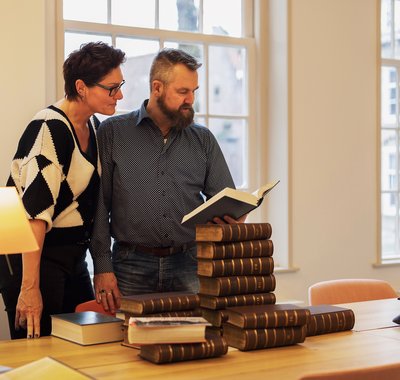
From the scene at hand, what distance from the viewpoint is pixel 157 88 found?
3473mm

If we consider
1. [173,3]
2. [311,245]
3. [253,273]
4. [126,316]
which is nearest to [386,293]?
[311,245]

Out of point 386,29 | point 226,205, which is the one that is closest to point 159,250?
point 226,205

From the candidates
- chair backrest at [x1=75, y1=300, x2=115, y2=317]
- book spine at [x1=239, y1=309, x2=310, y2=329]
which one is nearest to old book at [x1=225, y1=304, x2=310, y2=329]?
book spine at [x1=239, y1=309, x2=310, y2=329]

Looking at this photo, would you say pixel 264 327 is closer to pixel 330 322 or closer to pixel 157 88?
pixel 330 322

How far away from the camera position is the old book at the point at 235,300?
2.58 meters

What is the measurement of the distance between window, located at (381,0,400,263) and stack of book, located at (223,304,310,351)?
3115 millimetres

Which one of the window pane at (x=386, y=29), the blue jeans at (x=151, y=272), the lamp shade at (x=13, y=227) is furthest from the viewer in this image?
the window pane at (x=386, y=29)

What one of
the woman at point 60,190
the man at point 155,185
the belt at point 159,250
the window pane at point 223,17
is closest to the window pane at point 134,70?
the window pane at point 223,17

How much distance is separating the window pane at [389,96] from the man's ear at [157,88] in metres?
2.55

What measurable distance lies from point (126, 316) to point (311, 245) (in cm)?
271

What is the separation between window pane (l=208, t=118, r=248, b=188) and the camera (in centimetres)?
495

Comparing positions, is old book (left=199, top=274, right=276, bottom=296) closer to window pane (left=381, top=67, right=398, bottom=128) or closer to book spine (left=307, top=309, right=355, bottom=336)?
book spine (left=307, top=309, right=355, bottom=336)

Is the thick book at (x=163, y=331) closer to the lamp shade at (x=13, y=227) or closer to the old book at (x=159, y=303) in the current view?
the old book at (x=159, y=303)

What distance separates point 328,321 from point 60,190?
1173mm
